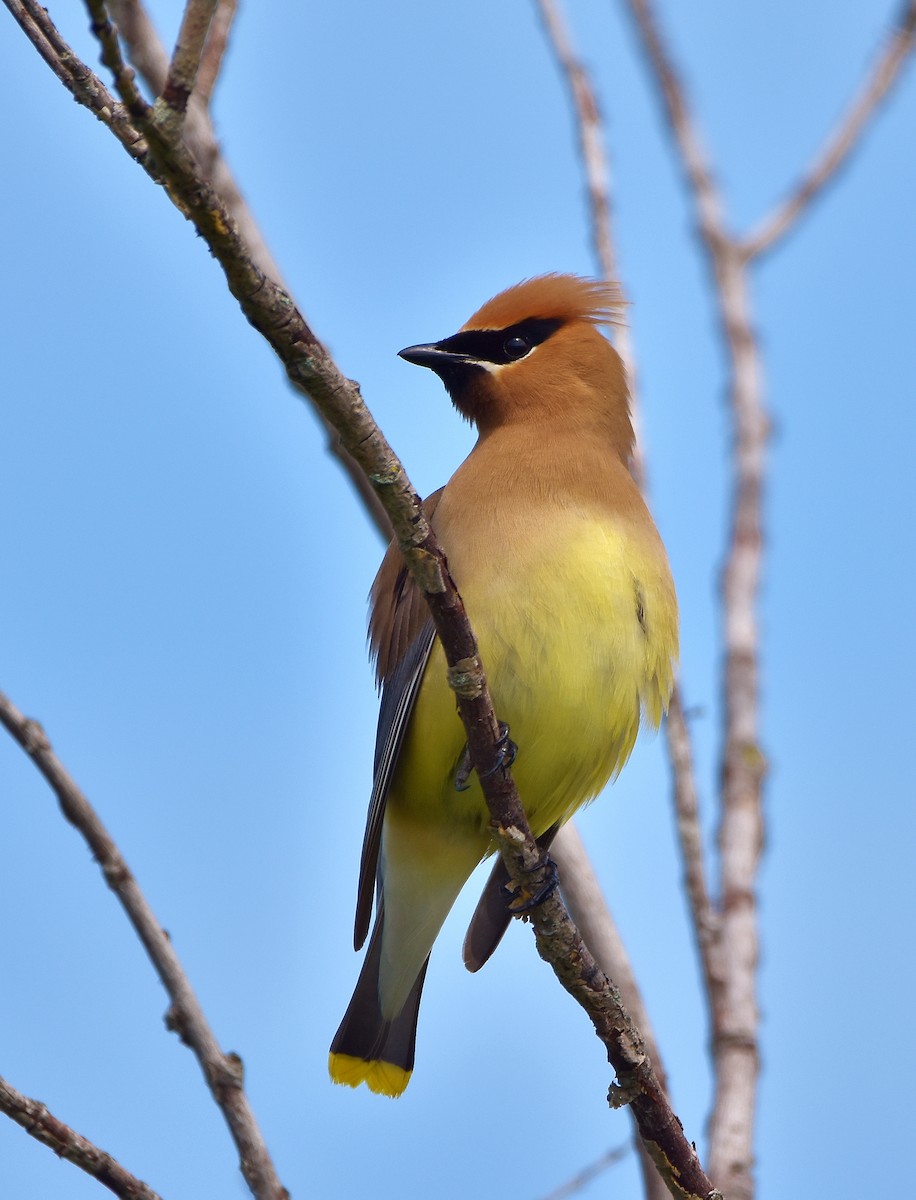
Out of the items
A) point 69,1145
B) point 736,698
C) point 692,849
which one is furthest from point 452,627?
point 736,698

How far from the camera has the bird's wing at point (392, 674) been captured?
15.4ft

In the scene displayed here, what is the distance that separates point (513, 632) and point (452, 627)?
39.7 inches

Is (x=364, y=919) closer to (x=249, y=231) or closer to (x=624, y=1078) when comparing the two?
(x=624, y=1078)

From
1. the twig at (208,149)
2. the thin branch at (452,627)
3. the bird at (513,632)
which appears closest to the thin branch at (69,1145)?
the thin branch at (452,627)

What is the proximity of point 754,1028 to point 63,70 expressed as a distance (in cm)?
339

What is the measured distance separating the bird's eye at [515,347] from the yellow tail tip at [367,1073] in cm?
250

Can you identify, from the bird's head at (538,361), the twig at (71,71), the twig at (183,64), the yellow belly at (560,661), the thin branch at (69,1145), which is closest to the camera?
the twig at (183,64)

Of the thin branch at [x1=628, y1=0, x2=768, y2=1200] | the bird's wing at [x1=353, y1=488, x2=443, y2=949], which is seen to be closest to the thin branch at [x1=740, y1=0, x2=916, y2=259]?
the thin branch at [x1=628, y1=0, x2=768, y2=1200]

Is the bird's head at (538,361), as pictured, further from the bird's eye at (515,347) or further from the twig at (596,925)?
the twig at (596,925)

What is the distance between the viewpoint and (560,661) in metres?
4.43

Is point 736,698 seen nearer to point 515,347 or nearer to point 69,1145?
point 515,347

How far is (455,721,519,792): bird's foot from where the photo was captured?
3.68 metres

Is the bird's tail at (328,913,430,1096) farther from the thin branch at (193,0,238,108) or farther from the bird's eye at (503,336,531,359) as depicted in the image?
the thin branch at (193,0,238,108)

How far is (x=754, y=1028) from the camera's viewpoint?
4.79 meters
